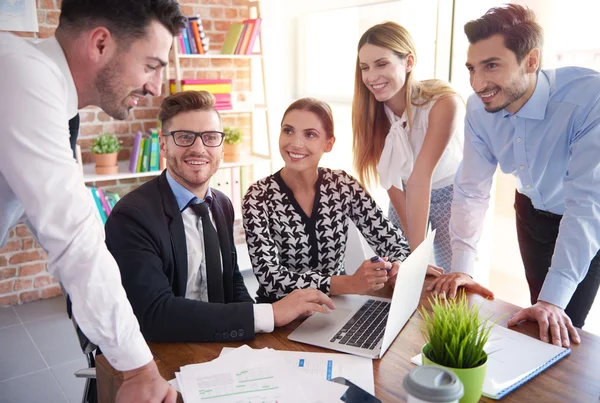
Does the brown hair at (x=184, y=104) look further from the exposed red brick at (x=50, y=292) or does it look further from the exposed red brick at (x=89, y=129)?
the exposed red brick at (x=50, y=292)

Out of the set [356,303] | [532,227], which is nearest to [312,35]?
[532,227]

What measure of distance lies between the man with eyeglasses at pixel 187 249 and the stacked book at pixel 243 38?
6.93 ft

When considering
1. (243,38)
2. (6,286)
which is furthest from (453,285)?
(6,286)

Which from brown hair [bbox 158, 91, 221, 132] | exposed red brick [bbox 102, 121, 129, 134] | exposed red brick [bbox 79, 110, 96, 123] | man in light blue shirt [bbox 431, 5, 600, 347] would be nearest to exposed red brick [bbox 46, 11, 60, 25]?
exposed red brick [bbox 79, 110, 96, 123]

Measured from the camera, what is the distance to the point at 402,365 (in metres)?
1.12

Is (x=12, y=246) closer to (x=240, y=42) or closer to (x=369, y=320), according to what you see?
(x=240, y=42)

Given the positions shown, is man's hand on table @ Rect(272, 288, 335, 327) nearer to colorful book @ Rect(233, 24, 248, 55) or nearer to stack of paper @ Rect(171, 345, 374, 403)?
stack of paper @ Rect(171, 345, 374, 403)

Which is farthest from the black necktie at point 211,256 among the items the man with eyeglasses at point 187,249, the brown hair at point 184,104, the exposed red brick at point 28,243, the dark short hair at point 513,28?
the exposed red brick at point 28,243

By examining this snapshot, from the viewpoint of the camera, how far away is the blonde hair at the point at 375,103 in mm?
2014

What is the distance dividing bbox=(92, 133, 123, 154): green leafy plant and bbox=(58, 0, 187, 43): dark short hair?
2.24 meters

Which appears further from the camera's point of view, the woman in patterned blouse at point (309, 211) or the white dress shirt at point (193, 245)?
the woman in patterned blouse at point (309, 211)

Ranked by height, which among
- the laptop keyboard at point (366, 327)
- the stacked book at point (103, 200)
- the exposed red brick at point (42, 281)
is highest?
the laptop keyboard at point (366, 327)

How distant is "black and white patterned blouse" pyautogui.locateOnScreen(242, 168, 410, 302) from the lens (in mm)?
1632

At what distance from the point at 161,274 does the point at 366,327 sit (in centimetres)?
54
